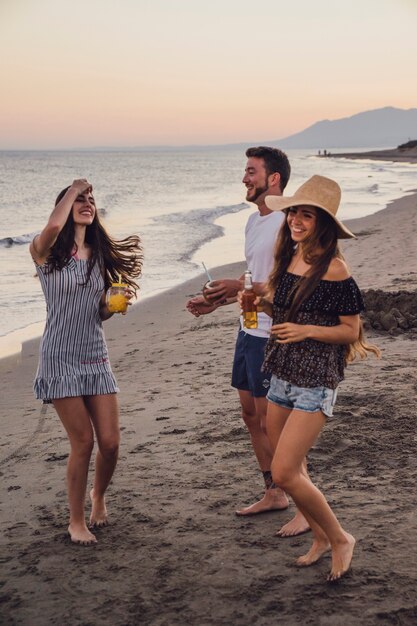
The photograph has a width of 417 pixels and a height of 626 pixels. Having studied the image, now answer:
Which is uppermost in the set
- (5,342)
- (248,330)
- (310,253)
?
(310,253)

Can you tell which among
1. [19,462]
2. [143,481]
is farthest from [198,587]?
[19,462]

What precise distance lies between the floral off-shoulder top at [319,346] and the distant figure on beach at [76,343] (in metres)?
0.98

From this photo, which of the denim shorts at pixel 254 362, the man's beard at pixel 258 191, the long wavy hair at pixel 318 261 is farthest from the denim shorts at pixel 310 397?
the man's beard at pixel 258 191

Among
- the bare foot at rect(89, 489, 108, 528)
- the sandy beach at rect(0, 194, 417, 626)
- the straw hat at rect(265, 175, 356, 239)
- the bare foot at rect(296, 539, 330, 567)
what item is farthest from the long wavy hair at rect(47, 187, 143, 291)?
the bare foot at rect(296, 539, 330, 567)

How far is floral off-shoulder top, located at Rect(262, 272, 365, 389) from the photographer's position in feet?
11.5

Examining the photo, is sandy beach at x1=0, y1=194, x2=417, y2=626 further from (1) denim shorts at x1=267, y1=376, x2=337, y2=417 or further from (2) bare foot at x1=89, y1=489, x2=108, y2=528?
(1) denim shorts at x1=267, y1=376, x2=337, y2=417

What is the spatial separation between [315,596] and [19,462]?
291cm

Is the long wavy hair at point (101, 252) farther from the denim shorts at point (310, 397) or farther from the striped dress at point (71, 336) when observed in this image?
the denim shorts at point (310, 397)

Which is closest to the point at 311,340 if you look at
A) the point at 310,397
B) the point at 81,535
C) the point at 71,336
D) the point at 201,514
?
the point at 310,397

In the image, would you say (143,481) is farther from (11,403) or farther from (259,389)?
(11,403)

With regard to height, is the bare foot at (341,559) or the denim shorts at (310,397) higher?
the denim shorts at (310,397)

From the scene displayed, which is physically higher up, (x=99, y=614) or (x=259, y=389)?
(x=259, y=389)

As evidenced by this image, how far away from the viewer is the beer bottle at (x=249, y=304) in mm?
3869

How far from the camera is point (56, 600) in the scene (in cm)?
365
